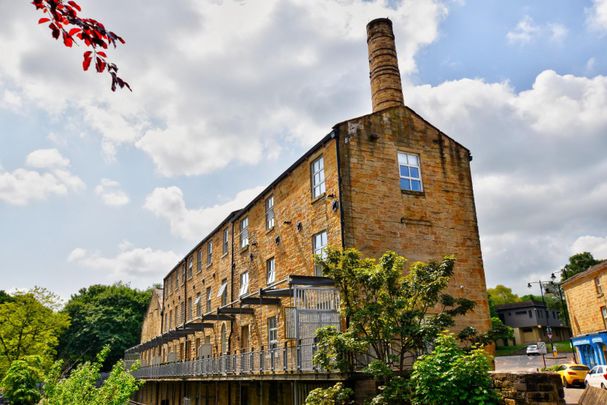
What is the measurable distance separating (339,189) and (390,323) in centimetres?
Answer: 534

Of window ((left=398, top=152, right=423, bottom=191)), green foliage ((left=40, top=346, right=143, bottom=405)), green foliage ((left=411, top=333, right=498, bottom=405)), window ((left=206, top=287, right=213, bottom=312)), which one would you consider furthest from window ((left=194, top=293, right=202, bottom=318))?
green foliage ((left=411, top=333, right=498, bottom=405))

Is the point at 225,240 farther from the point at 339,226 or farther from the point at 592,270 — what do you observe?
the point at 592,270

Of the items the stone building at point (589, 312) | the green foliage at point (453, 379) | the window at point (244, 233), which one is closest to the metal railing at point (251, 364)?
→ the green foliage at point (453, 379)

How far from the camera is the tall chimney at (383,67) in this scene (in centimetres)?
2159

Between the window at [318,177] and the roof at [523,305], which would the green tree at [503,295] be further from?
the window at [318,177]

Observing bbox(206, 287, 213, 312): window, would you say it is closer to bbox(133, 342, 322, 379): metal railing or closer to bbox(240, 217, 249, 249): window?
bbox(133, 342, 322, 379): metal railing

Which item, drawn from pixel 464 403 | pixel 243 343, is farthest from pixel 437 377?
pixel 243 343

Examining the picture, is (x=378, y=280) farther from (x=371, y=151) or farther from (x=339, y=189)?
(x=371, y=151)

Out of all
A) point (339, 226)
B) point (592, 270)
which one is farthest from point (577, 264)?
point (339, 226)

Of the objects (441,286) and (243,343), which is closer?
(441,286)

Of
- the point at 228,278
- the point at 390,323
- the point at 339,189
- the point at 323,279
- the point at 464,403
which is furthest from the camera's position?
the point at 228,278

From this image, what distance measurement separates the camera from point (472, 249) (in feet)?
62.2

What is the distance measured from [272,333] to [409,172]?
8.47 metres

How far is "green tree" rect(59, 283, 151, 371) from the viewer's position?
54625 millimetres
